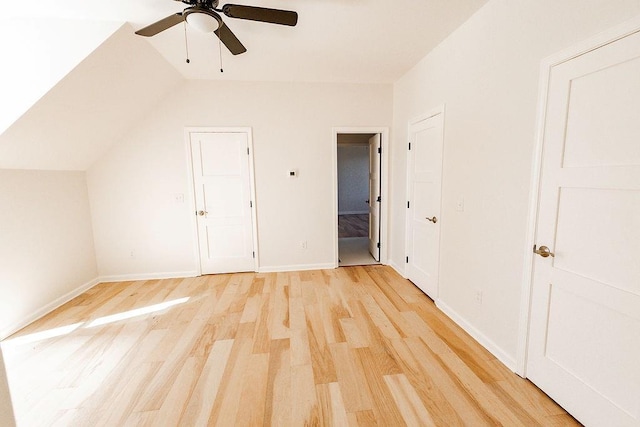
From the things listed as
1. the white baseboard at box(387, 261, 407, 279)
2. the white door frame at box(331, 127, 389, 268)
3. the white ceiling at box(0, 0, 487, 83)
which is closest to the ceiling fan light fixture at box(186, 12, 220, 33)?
the white ceiling at box(0, 0, 487, 83)

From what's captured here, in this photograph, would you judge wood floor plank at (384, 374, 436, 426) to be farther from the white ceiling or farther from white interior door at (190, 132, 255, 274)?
the white ceiling

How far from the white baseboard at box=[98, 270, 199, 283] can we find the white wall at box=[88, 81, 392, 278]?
0.10ft

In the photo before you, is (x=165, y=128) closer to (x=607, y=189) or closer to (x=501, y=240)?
(x=501, y=240)

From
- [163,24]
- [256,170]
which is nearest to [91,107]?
[163,24]

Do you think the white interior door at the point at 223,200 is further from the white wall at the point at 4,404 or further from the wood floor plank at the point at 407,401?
the white wall at the point at 4,404

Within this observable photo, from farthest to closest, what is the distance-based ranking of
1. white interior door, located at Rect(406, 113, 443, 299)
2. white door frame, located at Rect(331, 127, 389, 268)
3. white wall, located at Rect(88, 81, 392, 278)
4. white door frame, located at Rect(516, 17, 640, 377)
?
white door frame, located at Rect(331, 127, 389, 268) → white wall, located at Rect(88, 81, 392, 278) → white interior door, located at Rect(406, 113, 443, 299) → white door frame, located at Rect(516, 17, 640, 377)

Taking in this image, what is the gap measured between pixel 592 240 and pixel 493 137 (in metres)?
1.00

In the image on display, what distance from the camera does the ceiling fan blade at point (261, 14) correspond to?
68.8 inches

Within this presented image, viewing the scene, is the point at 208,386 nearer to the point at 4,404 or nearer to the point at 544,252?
the point at 4,404

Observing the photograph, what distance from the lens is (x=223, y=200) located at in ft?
12.6

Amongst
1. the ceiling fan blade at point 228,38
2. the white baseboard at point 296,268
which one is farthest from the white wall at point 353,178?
the ceiling fan blade at point 228,38

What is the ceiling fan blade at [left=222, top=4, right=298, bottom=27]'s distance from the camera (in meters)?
1.75

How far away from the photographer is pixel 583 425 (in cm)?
150

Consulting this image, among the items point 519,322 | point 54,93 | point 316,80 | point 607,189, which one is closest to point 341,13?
point 316,80
